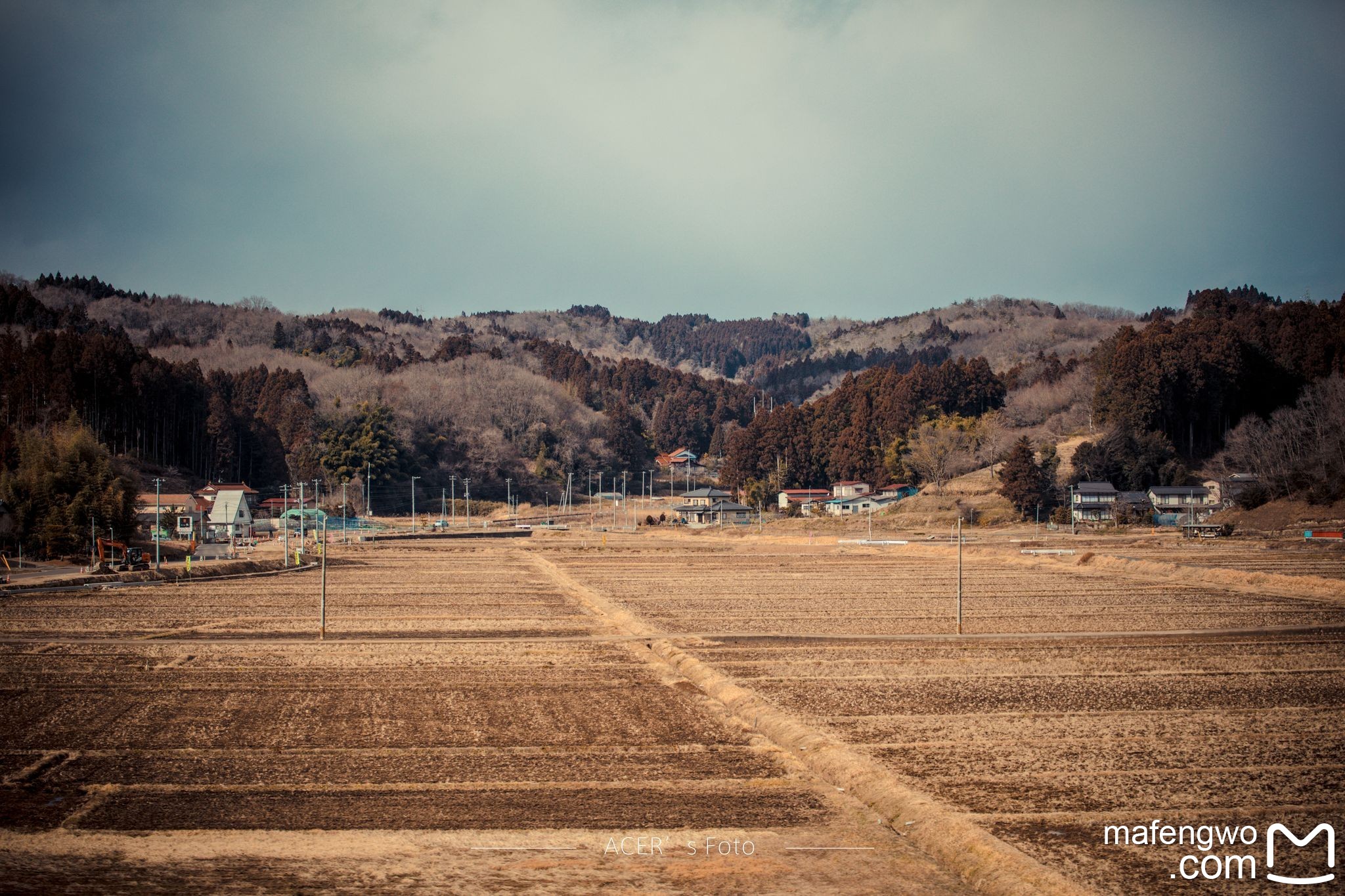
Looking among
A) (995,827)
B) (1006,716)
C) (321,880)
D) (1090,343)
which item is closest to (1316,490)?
(1006,716)

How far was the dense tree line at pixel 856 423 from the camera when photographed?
9144cm

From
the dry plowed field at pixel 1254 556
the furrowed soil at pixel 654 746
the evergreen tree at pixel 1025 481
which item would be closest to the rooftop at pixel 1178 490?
the evergreen tree at pixel 1025 481

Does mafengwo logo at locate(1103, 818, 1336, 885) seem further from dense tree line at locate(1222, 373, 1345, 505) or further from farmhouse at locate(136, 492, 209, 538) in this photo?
farmhouse at locate(136, 492, 209, 538)

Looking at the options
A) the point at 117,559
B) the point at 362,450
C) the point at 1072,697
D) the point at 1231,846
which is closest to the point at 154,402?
the point at 362,450

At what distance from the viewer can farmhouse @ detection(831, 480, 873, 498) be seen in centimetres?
9019

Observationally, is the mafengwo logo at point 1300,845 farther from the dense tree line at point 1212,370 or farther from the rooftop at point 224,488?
the rooftop at point 224,488

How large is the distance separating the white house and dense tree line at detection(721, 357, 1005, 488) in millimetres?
51968

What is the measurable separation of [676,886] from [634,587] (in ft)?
81.3

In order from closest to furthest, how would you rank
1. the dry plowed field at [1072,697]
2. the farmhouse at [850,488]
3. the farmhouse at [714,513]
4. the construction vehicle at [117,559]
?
the dry plowed field at [1072,697] → the construction vehicle at [117,559] → the farmhouse at [714,513] → the farmhouse at [850,488]

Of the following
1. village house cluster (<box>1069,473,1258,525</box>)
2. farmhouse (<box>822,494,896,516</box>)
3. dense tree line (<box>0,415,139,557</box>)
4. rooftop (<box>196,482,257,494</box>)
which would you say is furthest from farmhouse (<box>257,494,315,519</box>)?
village house cluster (<box>1069,473,1258,525</box>)

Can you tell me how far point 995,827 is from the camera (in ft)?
28.2

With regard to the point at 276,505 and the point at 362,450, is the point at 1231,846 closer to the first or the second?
the point at 276,505

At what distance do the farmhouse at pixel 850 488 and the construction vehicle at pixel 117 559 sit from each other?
64994 millimetres

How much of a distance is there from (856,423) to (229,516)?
202 feet
